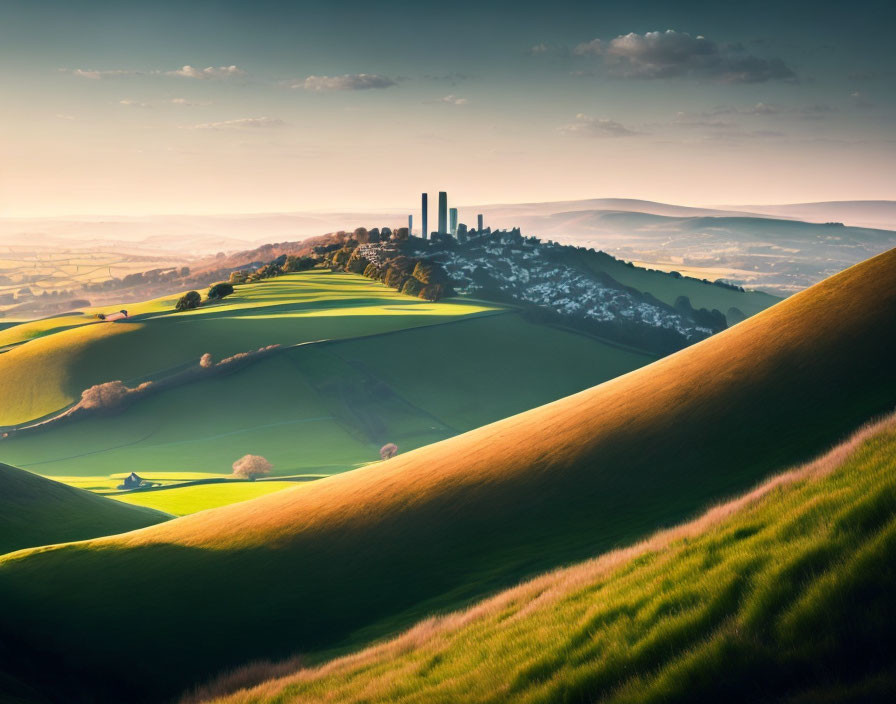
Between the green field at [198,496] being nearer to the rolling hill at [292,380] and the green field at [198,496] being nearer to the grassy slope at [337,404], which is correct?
the rolling hill at [292,380]

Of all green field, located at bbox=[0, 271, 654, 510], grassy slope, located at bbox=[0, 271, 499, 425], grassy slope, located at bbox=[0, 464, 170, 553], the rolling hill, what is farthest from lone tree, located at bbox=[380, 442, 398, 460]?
grassy slope, located at bbox=[0, 464, 170, 553]

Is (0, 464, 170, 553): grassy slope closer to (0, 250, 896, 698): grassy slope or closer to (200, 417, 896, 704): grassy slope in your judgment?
(0, 250, 896, 698): grassy slope

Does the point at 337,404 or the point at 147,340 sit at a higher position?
the point at 147,340

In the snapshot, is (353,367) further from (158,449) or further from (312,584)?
(312,584)

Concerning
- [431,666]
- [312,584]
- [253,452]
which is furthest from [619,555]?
[253,452]

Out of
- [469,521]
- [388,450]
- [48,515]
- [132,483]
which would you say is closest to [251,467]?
[132,483]

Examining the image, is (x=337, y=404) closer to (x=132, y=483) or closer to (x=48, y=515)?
(x=132, y=483)
